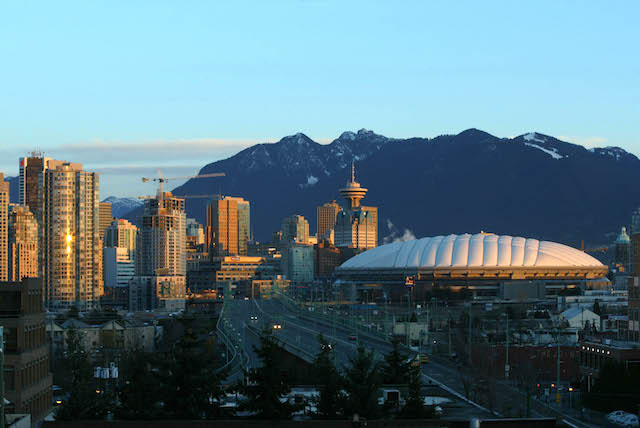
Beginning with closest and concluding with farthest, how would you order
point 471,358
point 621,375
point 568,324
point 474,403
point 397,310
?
1. point 474,403
2. point 621,375
3. point 471,358
4. point 568,324
5. point 397,310

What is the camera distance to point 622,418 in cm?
6259

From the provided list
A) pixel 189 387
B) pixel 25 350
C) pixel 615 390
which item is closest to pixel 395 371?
pixel 189 387

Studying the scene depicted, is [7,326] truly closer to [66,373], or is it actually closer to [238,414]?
[238,414]

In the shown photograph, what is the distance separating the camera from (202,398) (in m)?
46.9

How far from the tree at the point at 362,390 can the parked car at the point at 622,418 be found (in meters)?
18.9

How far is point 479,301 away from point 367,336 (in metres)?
81.5

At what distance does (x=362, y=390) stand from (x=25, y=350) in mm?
14855

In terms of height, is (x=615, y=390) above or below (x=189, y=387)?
below

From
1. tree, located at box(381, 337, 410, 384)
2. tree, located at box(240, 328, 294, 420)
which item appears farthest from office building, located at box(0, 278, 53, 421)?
tree, located at box(381, 337, 410, 384)

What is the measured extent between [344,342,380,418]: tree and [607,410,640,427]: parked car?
62.0 feet

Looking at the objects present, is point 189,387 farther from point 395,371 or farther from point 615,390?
point 615,390

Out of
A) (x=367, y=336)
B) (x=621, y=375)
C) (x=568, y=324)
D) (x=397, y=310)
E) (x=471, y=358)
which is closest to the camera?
(x=621, y=375)

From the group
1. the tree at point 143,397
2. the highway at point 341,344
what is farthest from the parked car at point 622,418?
the tree at point 143,397

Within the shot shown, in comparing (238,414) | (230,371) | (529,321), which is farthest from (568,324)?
(238,414)
